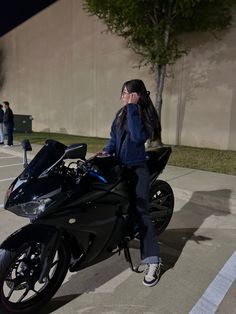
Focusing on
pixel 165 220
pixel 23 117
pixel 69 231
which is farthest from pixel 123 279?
pixel 23 117

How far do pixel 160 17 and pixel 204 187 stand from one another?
624 cm

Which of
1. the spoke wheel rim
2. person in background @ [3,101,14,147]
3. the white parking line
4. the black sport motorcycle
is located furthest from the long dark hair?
person in background @ [3,101,14,147]

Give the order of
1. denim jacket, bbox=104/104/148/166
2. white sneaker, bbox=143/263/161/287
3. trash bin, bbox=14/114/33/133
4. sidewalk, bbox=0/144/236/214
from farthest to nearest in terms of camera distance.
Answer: trash bin, bbox=14/114/33/133 < sidewalk, bbox=0/144/236/214 < white sneaker, bbox=143/263/161/287 < denim jacket, bbox=104/104/148/166

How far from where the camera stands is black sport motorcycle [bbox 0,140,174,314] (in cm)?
217

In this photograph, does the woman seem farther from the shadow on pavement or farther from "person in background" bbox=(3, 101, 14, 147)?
"person in background" bbox=(3, 101, 14, 147)

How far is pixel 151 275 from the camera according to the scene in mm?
2734

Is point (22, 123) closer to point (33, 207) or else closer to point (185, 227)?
point (185, 227)

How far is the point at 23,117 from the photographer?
55.1 feet

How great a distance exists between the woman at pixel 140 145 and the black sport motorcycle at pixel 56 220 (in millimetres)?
128

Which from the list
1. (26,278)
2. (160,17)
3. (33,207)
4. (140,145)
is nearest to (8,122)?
(160,17)

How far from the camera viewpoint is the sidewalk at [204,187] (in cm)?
483

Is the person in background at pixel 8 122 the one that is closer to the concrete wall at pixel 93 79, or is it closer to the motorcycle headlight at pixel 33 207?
the concrete wall at pixel 93 79

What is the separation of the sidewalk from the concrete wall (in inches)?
174

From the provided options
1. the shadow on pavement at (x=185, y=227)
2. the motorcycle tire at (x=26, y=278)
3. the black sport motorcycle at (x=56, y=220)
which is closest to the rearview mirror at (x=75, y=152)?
the black sport motorcycle at (x=56, y=220)
